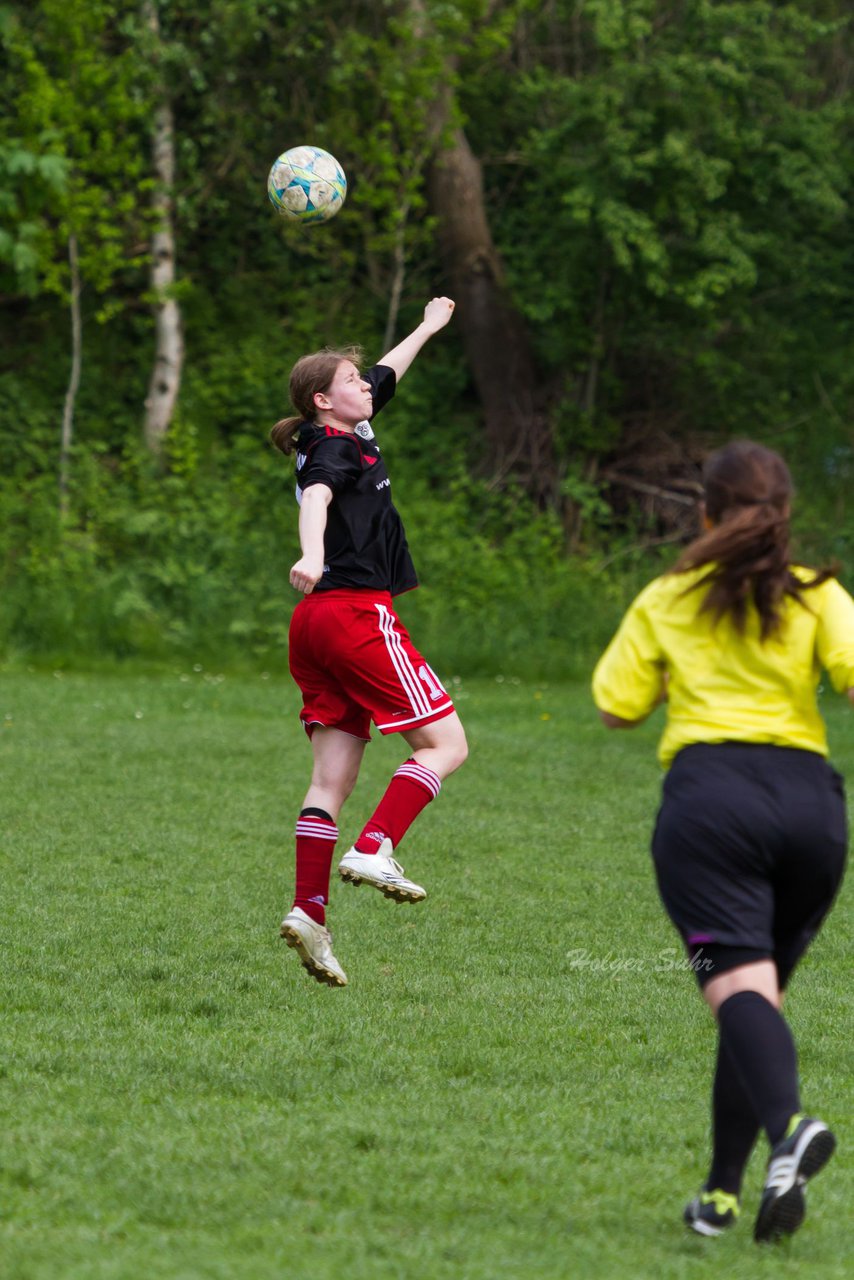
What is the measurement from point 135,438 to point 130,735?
7642mm

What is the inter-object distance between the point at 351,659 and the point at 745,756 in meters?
2.22

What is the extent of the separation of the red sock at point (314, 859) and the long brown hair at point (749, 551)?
2365 mm

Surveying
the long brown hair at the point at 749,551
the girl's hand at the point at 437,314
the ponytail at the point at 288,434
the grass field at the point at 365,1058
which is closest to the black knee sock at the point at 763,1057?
the grass field at the point at 365,1058

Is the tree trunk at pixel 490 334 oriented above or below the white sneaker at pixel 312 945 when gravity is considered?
above

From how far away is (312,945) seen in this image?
5.30 m

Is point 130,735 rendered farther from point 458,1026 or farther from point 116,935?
point 458,1026

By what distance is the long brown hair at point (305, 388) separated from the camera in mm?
5570

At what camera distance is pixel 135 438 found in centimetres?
1923

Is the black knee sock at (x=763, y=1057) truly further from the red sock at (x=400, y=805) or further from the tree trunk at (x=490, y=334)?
the tree trunk at (x=490, y=334)

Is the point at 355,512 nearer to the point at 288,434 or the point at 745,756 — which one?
the point at 288,434

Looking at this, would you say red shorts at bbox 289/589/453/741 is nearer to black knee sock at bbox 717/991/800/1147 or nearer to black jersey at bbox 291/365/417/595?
black jersey at bbox 291/365/417/595

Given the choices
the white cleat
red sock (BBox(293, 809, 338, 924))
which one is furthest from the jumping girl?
the white cleat

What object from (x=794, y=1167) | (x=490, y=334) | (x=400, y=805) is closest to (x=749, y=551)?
(x=794, y=1167)

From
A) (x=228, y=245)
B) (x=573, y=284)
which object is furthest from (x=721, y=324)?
Result: (x=228, y=245)
